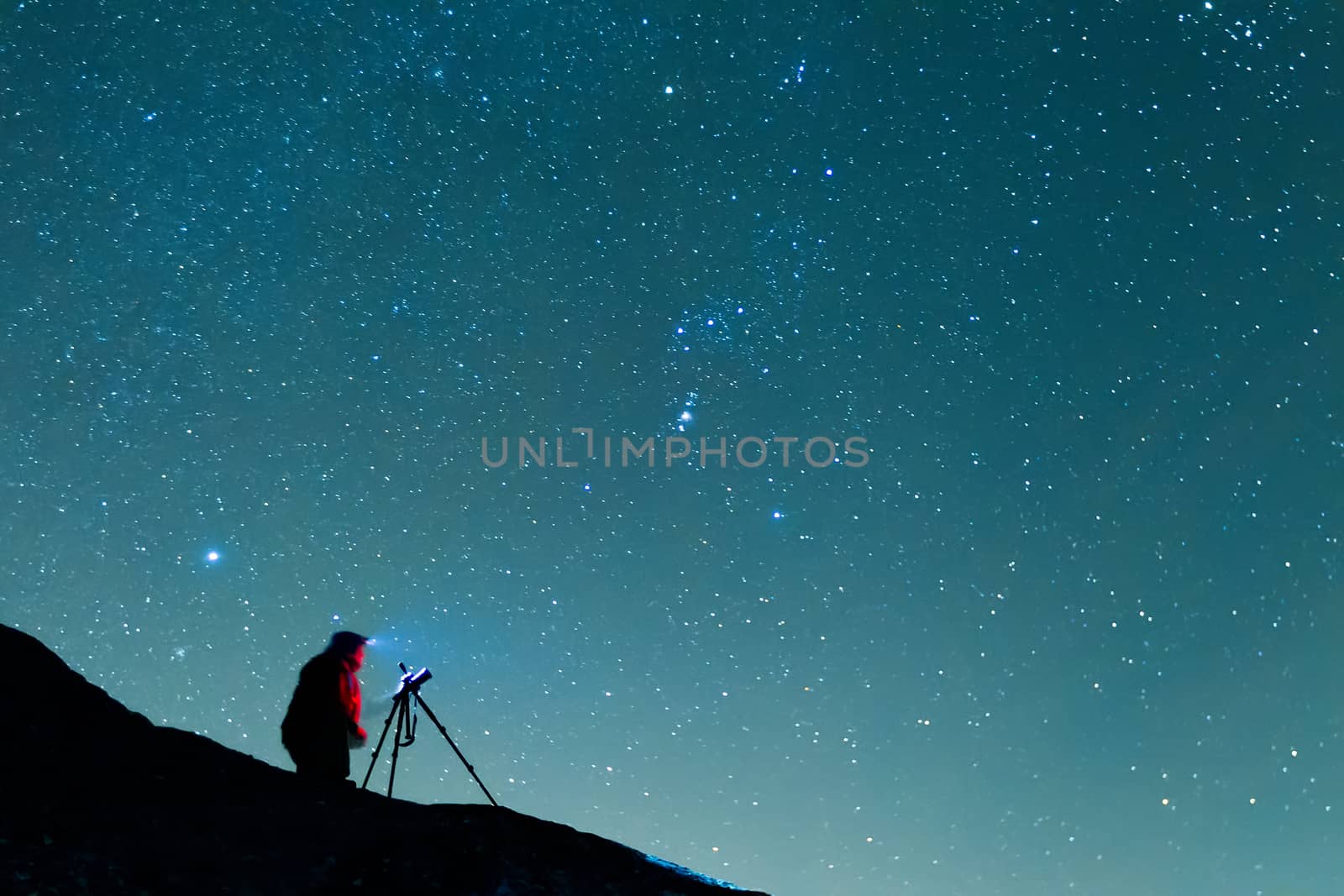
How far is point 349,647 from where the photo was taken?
535 centimetres

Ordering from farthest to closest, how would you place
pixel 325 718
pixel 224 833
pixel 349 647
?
pixel 349 647 → pixel 325 718 → pixel 224 833

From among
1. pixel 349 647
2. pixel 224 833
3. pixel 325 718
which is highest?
pixel 349 647

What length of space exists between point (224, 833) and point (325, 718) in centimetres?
140

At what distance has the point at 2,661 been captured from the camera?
4.59 meters

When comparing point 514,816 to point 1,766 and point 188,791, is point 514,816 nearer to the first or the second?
point 188,791

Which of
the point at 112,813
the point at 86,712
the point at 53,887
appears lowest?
the point at 53,887

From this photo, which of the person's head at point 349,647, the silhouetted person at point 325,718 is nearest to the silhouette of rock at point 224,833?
the silhouetted person at point 325,718

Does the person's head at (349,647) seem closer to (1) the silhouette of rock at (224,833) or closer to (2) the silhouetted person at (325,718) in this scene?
(2) the silhouetted person at (325,718)

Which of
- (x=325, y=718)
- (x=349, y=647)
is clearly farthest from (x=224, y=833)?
(x=349, y=647)

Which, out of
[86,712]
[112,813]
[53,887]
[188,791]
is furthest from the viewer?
[86,712]

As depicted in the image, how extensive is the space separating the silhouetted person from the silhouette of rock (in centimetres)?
49

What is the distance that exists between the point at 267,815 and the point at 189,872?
19.3 inches

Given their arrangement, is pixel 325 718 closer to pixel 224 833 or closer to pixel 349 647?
pixel 349 647

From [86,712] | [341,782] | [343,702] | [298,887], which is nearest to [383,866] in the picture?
[298,887]
